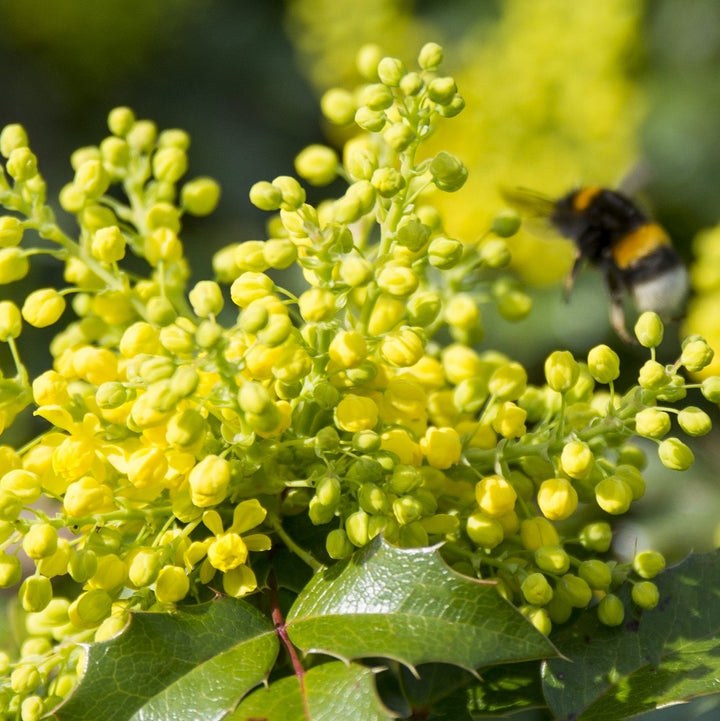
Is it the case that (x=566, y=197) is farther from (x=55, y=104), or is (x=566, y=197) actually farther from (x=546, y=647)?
(x=55, y=104)

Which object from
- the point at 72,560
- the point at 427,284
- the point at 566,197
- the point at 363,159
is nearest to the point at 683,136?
the point at 566,197

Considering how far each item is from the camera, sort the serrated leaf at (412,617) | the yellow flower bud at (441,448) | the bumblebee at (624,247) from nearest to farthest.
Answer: the serrated leaf at (412,617) < the yellow flower bud at (441,448) < the bumblebee at (624,247)

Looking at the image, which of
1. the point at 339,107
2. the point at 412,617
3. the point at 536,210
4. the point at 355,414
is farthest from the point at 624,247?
the point at 412,617

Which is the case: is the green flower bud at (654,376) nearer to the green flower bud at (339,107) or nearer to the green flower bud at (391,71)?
the green flower bud at (391,71)

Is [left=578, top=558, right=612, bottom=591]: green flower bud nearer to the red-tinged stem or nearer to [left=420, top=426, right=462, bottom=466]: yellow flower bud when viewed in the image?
[left=420, top=426, right=462, bottom=466]: yellow flower bud

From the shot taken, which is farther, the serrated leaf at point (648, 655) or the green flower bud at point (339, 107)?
the green flower bud at point (339, 107)

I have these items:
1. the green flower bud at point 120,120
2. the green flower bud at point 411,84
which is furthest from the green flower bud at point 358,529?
the green flower bud at point 120,120
